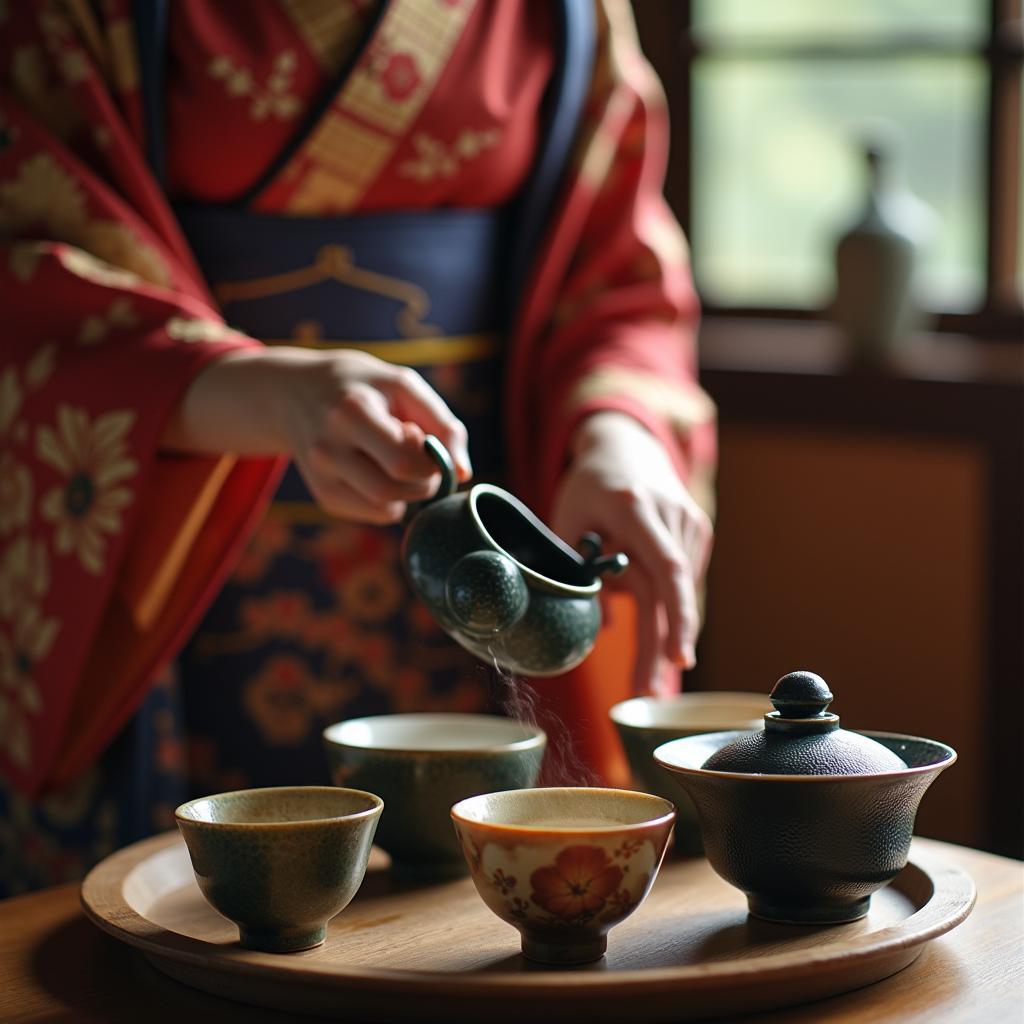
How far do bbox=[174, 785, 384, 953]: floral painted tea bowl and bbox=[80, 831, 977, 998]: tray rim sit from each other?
0.07ft

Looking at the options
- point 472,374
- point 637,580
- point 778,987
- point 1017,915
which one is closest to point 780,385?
point 472,374

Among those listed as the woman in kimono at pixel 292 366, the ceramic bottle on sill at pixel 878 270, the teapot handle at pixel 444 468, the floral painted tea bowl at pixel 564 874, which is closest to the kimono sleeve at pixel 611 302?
the woman in kimono at pixel 292 366

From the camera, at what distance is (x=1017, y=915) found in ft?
3.20

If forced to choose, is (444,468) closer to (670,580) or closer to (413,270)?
→ (670,580)

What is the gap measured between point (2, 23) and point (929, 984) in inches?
39.2

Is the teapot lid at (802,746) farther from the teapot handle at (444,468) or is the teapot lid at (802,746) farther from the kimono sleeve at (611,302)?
the kimono sleeve at (611,302)

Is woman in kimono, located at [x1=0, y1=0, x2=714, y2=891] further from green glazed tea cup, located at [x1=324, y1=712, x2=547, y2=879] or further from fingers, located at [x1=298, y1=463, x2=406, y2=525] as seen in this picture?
green glazed tea cup, located at [x1=324, y1=712, x2=547, y2=879]

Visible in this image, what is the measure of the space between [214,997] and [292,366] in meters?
0.45

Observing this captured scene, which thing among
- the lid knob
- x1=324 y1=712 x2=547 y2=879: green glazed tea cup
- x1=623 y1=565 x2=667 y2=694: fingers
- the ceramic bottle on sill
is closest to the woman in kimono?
x1=623 y1=565 x2=667 y2=694: fingers

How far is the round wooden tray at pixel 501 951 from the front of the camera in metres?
0.80

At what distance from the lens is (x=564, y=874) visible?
84 centimetres

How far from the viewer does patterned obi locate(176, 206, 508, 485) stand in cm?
143

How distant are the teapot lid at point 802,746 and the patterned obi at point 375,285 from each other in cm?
64

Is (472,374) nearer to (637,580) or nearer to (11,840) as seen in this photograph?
(637,580)
